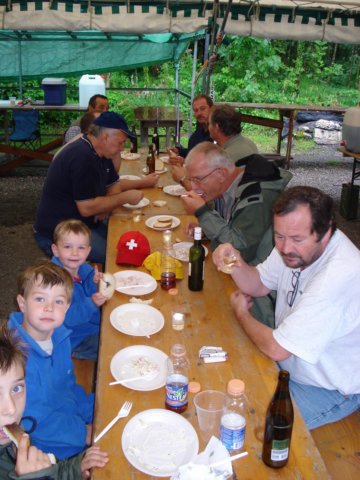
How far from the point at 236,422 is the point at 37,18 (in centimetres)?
498

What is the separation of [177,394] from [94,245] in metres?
2.49

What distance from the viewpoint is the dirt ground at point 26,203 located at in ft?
16.8

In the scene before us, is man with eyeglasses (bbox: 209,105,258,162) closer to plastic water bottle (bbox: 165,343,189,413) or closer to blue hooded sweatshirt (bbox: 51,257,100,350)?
blue hooded sweatshirt (bbox: 51,257,100,350)

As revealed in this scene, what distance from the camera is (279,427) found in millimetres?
1547

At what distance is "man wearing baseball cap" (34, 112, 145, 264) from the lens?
371 cm

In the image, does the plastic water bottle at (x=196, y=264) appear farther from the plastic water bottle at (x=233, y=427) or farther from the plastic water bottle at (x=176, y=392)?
the plastic water bottle at (x=233, y=427)

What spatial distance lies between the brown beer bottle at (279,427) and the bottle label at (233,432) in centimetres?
8

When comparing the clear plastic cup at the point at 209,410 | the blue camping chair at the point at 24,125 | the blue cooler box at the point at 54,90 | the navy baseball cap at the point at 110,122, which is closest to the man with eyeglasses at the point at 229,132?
the navy baseball cap at the point at 110,122

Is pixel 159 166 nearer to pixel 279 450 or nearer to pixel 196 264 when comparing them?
pixel 196 264

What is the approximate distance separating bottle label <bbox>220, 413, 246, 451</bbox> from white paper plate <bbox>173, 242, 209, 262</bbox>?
1463 millimetres

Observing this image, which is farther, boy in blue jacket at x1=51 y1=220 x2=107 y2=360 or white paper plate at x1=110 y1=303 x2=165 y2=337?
boy in blue jacket at x1=51 y1=220 x2=107 y2=360

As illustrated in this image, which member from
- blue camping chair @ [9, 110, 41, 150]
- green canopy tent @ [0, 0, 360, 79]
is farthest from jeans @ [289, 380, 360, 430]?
blue camping chair @ [9, 110, 41, 150]

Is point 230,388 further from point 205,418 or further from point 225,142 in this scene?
point 225,142

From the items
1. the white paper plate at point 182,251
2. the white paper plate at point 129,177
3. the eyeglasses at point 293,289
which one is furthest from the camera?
the white paper plate at point 129,177
